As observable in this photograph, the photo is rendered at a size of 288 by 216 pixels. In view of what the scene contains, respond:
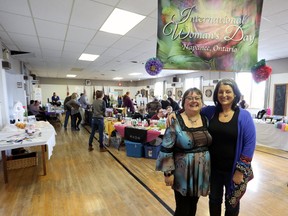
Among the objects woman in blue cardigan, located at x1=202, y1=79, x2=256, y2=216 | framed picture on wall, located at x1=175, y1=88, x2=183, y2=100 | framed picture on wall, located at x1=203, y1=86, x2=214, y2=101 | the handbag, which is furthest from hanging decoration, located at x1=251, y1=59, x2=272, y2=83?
framed picture on wall, located at x1=175, y1=88, x2=183, y2=100

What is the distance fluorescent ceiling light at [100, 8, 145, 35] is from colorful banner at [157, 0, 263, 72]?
1.28 meters

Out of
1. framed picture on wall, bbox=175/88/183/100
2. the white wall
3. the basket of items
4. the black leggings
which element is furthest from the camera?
framed picture on wall, bbox=175/88/183/100

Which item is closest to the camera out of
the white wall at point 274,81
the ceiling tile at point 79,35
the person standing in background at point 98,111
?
the ceiling tile at point 79,35

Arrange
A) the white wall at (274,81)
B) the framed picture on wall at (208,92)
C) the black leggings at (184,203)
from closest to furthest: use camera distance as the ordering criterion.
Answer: the black leggings at (184,203), the white wall at (274,81), the framed picture on wall at (208,92)

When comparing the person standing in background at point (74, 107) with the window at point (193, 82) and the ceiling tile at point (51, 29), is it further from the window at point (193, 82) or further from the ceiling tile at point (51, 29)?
the window at point (193, 82)

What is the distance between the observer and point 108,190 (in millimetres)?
2480

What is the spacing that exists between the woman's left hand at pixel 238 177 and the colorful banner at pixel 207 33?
3.61ft

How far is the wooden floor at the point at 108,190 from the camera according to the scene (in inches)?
81.7

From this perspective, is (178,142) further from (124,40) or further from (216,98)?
(124,40)

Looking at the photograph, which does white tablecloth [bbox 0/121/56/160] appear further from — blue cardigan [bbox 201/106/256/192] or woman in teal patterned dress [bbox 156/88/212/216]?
blue cardigan [bbox 201/106/256/192]

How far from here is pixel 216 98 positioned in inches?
55.6

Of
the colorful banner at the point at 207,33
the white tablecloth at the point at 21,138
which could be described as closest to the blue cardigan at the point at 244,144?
the colorful banner at the point at 207,33

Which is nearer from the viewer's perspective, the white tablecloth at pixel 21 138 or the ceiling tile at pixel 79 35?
the white tablecloth at pixel 21 138

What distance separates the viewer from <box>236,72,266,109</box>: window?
6.38m
